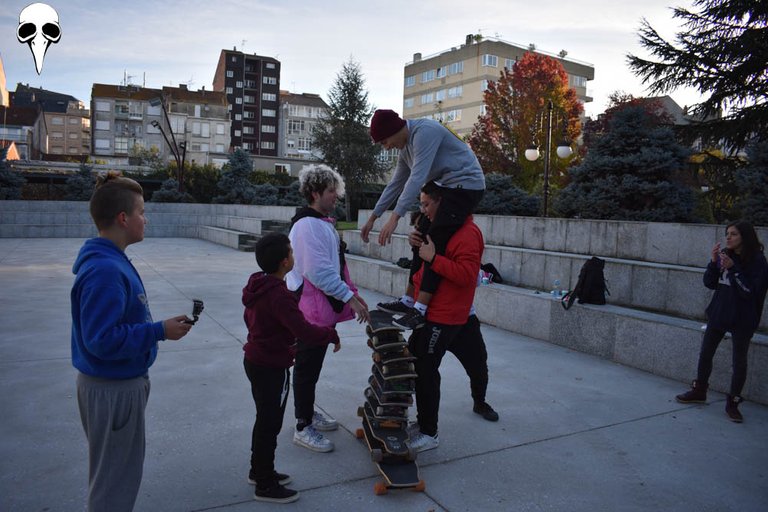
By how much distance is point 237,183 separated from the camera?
1200 inches

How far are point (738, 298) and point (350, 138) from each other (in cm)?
2973

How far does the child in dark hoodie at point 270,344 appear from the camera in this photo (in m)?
2.84

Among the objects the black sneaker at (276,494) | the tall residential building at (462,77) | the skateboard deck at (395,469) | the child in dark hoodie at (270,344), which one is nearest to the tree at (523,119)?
the skateboard deck at (395,469)

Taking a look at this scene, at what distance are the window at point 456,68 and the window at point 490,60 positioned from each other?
11.3 feet

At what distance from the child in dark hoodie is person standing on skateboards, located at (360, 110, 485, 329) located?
0.74 m

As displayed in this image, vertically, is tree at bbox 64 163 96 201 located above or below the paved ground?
above

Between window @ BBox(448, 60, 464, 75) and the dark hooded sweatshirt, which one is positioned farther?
window @ BBox(448, 60, 464, 75)

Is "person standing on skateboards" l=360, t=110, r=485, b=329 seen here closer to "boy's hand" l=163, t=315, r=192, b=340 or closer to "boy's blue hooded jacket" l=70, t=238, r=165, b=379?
"boy's hand" l=163, t=315, r=192, b=340

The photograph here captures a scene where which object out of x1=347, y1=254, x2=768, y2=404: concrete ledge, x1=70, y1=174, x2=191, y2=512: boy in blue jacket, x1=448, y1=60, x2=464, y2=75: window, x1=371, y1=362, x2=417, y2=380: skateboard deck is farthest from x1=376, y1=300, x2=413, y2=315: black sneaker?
x1=448, y1=60, x2=464, y2=75: window

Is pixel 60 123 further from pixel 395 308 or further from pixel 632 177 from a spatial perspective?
pixel 395 308

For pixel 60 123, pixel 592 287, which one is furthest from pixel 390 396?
pixel 60 123

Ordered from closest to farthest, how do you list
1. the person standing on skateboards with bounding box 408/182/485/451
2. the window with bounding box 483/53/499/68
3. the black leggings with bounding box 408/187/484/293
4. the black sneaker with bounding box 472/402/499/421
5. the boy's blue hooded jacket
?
1. the boy's blue hooded jacket
2. the person standing on skateboards with bounding box 408/182/485/451
3. the black leggings with bounding box 408/187/484/293
4. the black sneaker with bounding box 472/402/499/421
5. the window with bounding box 483/53/499/68

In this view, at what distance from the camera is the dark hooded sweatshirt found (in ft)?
9.28

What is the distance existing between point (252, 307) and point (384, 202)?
1435mm
